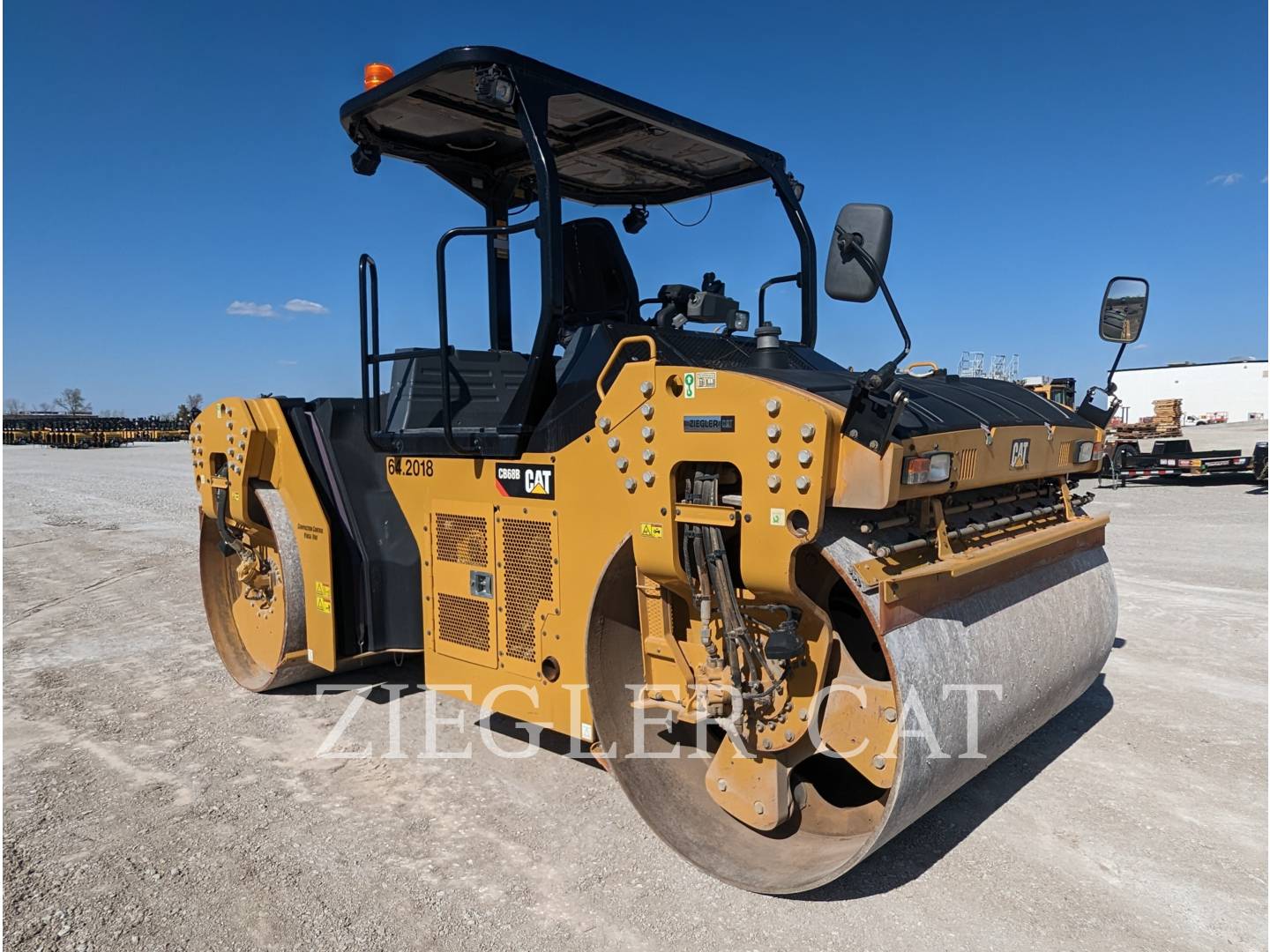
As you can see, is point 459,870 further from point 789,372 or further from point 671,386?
point 789,372

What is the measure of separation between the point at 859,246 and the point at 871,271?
77 millimetres

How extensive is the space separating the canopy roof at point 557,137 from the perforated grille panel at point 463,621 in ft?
6.57

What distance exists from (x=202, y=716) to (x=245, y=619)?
805 mm

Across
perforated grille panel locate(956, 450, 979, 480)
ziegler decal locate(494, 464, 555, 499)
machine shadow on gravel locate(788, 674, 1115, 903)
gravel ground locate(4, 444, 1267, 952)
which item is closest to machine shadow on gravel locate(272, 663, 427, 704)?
gravel ground locate(4, 444, 1267, 952)

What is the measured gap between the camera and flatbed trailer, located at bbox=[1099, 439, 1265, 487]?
1548 centimetres

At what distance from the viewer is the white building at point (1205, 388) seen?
175ft

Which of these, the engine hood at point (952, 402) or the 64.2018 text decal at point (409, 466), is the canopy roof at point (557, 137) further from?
the 64.2018 text decal at point (409, 466)

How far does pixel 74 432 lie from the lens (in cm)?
3900

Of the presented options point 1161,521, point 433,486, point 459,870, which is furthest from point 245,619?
point 1161,521

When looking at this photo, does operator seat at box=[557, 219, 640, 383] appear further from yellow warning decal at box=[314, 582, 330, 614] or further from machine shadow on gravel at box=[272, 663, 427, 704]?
machine shadow on gravel at box=[272, 663, 427, 704]

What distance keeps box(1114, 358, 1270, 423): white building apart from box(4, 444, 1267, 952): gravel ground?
186 feet

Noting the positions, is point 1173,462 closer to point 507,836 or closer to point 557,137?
point 557,137

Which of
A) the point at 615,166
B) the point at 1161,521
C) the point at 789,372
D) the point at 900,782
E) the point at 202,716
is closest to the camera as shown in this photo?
the point at 900,782

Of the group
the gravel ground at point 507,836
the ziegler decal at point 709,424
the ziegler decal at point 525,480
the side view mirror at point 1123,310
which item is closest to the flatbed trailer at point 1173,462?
the gravel ground at point 507,836
